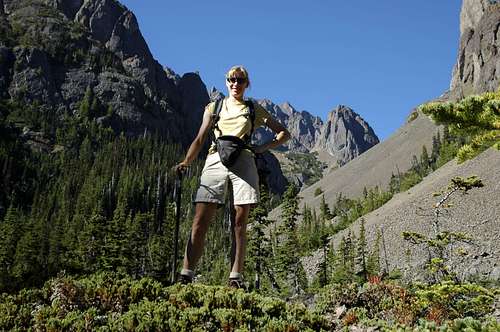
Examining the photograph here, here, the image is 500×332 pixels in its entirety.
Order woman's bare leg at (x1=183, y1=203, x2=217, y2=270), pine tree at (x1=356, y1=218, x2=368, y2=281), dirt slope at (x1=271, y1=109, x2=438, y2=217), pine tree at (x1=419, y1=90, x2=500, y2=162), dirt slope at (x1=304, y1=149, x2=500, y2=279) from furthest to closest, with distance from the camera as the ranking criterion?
dirt slope at (x1=271, y1=109, x2=438, y2=217) < pine tree at (x1=356, y1=218, x2=368, y2=281) < dirt slope at (x1=304, y1=149, x2=500, y2=279) < woman's bare leg at (x1=183, y1=203, x2=217, y2=270) < pine tree at (x1=419, y1=90, x2=500, y2=162)

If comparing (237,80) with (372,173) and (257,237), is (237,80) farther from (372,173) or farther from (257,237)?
(372,173)

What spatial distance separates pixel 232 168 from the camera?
668 cm

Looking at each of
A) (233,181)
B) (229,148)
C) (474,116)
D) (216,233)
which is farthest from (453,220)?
(229,148)

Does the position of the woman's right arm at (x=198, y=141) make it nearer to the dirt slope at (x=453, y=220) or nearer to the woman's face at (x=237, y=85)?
the woman's face at (x=237, y=85)

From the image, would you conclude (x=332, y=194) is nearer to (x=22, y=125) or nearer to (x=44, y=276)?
(x=22, y=125)

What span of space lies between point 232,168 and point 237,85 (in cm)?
127

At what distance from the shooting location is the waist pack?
6.54m

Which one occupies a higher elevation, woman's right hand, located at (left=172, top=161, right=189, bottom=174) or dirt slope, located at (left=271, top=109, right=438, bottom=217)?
dirt slope, located at (left=271, top=109, right=438, bottom=217)

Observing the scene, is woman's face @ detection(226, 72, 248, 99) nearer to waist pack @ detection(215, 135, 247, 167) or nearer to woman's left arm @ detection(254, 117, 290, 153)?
woman's left arm @ detection(254, 117, 290, 153)

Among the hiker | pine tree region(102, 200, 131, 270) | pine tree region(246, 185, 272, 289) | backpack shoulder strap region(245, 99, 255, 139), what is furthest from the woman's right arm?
pine tree region(102, 200, 131, 270)

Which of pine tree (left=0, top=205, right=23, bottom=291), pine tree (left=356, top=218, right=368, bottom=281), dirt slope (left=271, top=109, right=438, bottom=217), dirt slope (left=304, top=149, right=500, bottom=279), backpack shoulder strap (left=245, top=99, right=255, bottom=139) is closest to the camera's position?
backpack shoulder strap (left=245, top=99, right=255, bottom=139)

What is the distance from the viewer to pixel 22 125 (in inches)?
6447

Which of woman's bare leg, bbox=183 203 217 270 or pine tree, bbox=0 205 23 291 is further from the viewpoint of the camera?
pine tree, bbox=0 205 23 291

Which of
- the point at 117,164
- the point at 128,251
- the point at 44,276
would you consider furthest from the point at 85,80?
the point at 44,276
